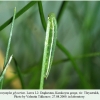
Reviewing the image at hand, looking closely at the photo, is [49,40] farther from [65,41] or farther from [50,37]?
[65,41]

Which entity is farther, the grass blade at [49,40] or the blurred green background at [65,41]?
the blurred green background at [65,41]

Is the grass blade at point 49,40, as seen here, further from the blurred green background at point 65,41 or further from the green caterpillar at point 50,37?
the blurred green background at point 65,41

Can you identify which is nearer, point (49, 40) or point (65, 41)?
point (49, 40)

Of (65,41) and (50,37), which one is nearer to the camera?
(50,37)

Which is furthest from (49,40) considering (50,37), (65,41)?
(65,41)

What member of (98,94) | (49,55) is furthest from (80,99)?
(49,55)

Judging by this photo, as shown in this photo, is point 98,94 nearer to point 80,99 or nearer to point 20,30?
point 80,99

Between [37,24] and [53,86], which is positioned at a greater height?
[37,24]

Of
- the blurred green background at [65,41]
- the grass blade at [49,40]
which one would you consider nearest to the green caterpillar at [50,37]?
the grass blade at [49,40]
